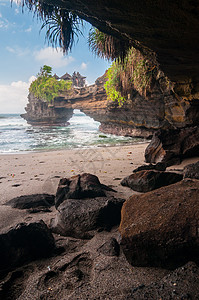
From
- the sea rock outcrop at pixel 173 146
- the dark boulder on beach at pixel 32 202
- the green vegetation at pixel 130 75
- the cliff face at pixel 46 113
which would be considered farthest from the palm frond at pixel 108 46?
the cliff face at pixel 46 113

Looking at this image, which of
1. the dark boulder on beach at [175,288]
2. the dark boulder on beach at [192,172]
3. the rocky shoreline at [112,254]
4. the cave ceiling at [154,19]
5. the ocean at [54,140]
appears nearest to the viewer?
the dark boulder on beach at [175,288]

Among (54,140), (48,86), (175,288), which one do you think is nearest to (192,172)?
(175,288)

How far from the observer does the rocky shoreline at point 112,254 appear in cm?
129

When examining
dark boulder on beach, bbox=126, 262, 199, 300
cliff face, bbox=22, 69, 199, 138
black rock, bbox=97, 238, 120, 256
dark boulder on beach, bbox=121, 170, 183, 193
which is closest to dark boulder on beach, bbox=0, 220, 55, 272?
black rock, bbox=97, 238, 120, 256

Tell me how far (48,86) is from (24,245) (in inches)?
1539

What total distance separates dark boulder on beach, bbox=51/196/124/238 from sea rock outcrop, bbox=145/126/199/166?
345 centimetres

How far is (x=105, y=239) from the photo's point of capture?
194cm

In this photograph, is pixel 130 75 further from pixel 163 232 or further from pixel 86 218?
pixel 163 232

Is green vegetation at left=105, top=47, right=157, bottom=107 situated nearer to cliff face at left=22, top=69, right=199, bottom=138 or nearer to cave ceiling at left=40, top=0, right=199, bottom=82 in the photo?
cliff face at left=22, top=69, right=199, bottom=138

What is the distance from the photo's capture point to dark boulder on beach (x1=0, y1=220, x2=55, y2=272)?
1619 mm

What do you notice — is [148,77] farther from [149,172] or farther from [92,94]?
[92,94]

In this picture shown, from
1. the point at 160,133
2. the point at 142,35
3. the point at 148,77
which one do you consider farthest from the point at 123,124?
the point at 142,35

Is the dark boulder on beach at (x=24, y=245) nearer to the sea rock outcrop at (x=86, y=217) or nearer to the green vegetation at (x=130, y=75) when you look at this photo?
the sea rock outcrop at (x=86, y=217)

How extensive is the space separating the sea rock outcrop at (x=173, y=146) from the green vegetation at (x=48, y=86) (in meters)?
33.4
